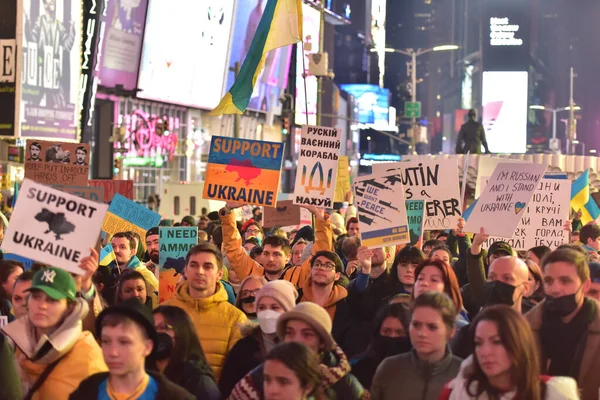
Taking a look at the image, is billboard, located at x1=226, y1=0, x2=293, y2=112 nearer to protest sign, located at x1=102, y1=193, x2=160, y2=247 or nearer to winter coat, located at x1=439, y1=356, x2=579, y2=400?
protest sign, located at x1=102, y1=193, x2=160, y2=247

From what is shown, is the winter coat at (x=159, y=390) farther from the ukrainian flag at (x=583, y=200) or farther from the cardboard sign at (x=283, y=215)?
the ukrainian flag at (x=583, y=200)

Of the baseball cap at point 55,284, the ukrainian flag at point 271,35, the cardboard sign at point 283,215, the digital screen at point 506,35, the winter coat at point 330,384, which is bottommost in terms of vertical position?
the winter coat at point 330,384

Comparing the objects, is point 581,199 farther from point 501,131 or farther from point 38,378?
point 501,131

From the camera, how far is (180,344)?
6.28m

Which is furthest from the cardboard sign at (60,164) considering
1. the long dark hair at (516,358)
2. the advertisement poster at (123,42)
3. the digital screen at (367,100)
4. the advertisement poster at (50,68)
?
the digital screen at (367,100)

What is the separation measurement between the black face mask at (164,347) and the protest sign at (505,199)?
5196mm

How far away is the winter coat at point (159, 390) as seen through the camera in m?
5.36

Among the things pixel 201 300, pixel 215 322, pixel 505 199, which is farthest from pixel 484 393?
pixel 505 199

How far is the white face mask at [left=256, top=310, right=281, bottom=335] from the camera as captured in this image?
684cm

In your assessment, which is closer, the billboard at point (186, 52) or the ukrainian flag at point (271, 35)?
the ukrainian flag at point (271, 35)

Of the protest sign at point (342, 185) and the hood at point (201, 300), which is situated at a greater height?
the protest sign at point (342, 185)

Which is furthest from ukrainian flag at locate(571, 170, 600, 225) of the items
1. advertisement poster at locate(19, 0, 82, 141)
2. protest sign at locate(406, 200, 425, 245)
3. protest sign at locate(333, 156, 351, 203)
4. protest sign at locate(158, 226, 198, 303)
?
advertisement poster at locate(19, 0, 82, 141)

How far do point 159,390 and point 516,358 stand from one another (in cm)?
156

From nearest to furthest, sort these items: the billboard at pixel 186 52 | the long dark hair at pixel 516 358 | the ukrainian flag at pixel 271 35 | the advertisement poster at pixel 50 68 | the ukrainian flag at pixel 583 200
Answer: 1. the long dark hair at pixel 516 358
2. the ukrainian flag at pixel 271 35
3. the ukrainian flag at pixel 583 200
4. the advertisement poster at pixel 50 68
5. the billboard at pixel 186 52
